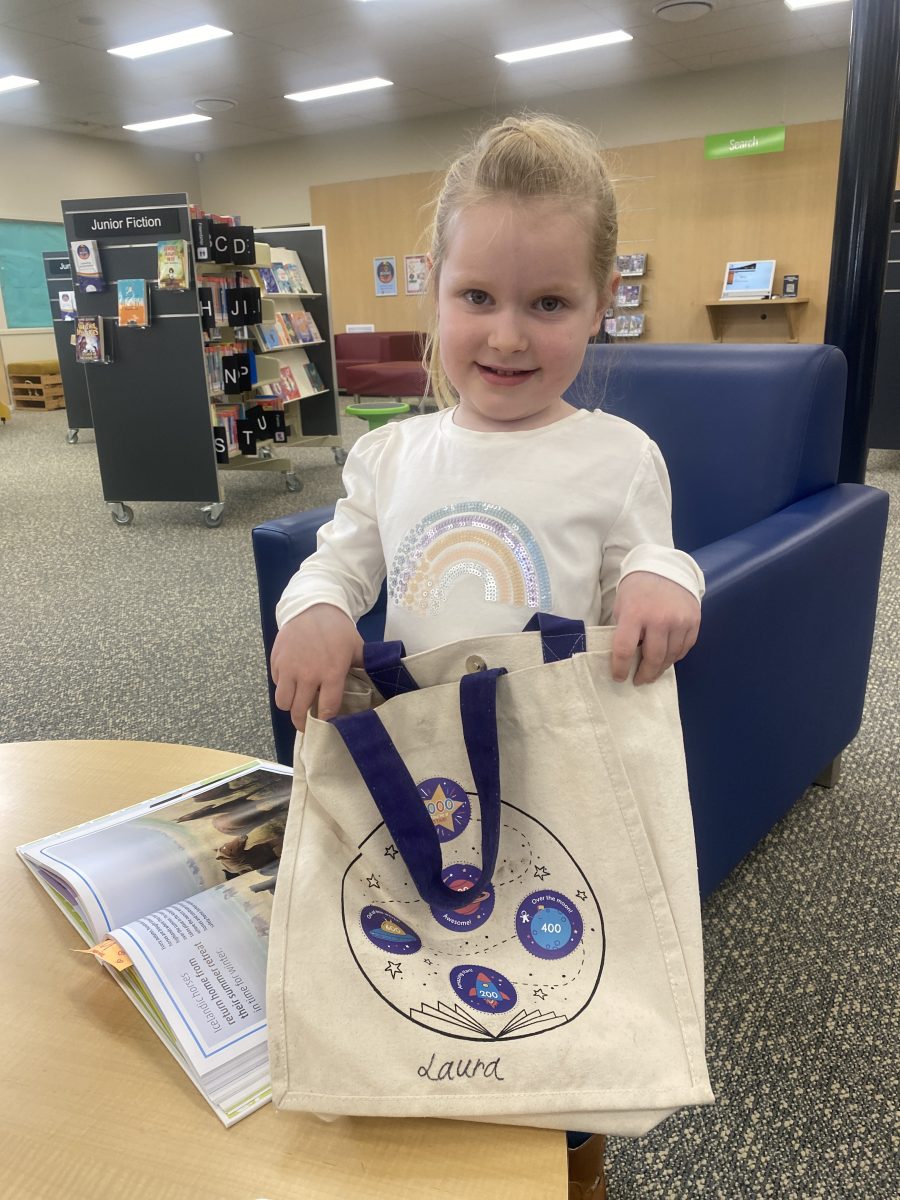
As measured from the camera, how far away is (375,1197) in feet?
1.94

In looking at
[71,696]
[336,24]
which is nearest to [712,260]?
[336,24]

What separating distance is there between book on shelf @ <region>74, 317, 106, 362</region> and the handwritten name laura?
407cm

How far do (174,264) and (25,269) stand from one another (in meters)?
7.17

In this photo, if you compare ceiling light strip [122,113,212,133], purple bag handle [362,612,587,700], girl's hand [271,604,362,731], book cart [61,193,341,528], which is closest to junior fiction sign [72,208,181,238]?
book cart [61,193,341,528]

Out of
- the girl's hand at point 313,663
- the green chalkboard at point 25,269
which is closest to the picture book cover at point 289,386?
the girl's hand at point 313,663

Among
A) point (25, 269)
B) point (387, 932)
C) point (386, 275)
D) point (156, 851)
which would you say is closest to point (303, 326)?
point (386, 275)

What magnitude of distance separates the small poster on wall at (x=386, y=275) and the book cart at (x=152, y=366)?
229 inches

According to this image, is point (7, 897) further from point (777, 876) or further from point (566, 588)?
point (777, 876)

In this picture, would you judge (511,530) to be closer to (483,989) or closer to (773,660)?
(483,989)

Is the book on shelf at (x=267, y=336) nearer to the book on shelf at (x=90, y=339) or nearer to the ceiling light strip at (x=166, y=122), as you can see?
the book on shelf at (x=90, y=339)

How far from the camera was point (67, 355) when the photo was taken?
21.3ft

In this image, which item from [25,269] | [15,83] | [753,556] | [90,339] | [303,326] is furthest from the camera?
[25,269]

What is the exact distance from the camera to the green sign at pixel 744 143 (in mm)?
7633

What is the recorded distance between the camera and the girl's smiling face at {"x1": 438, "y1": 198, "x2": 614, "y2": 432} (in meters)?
0.87
